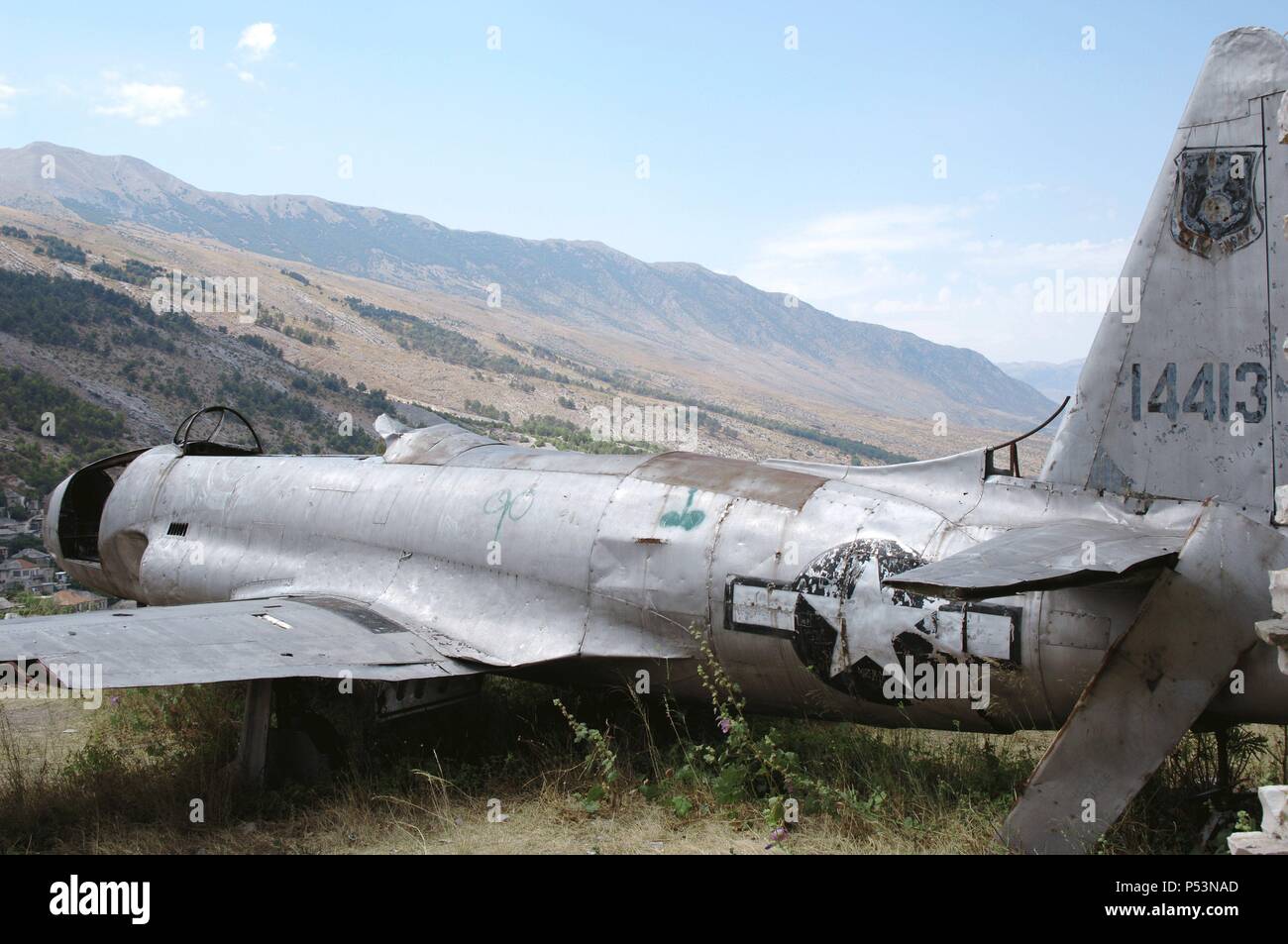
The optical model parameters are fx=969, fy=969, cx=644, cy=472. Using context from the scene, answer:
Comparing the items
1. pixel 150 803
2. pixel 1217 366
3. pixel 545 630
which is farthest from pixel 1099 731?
pixel 150 803

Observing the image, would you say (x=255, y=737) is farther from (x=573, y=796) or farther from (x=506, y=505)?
(x=506, y=505)

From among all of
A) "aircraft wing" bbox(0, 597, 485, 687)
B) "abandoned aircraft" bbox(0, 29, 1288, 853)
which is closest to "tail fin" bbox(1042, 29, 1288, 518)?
"abandoned aircraft" bbox(0, 29, 1288, 853)

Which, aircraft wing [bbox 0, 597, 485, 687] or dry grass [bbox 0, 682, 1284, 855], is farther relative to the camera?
aircraft wing [bbox 0, 597, 485, 687]

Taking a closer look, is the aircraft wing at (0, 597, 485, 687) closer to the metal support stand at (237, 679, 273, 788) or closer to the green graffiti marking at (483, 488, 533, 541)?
the metal support stand at (237, 679, 273, 788)

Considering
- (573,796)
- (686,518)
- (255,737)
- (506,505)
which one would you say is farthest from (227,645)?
(686,518)

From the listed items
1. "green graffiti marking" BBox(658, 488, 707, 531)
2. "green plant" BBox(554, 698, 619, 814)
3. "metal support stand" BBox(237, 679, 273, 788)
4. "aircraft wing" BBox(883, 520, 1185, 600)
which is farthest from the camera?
"metal support stand" BBox(237, 679, 273, 788)

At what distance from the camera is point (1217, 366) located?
197 inches

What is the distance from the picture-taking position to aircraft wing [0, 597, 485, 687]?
20.0 feet

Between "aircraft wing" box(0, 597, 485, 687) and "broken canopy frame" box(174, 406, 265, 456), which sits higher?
"broken canopy frame" box(174, 406, 265, 456)

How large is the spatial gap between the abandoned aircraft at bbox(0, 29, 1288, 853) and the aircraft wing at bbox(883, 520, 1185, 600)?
2cm

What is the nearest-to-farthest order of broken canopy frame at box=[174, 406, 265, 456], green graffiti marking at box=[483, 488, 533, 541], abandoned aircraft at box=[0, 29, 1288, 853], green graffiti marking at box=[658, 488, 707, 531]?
abandoned aircraft at box=[0, 29, 1288, 853]
green graffiti marking at box=[658, 488, 707, 531]
green graffiti marking at box=[483, 488, 533, 541]
broken canopy frame at box=[174, 406, 265, 456]

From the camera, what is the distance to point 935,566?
425cm

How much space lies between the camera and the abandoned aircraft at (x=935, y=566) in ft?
15.3
